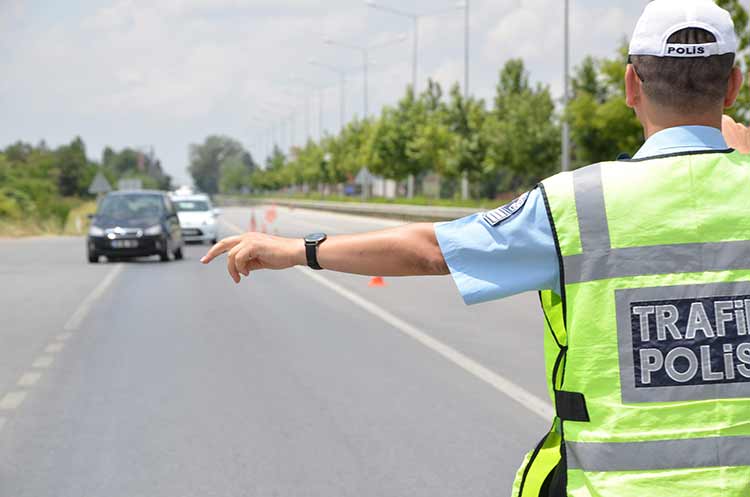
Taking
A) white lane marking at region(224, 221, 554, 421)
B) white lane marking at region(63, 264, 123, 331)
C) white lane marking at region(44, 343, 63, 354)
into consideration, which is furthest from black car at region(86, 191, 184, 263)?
white lane marking at region(44, 343, 63, 354)

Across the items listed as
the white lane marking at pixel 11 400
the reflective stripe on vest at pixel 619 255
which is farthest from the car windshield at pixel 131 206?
the reflective stripe on vest at pixel 619 255

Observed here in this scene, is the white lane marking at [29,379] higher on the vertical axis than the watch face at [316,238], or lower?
lower

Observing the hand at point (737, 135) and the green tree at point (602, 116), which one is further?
the green tree at point (602, 116)

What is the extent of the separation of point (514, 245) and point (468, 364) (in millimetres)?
8264

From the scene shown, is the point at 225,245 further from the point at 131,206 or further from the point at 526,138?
the point at 526,138

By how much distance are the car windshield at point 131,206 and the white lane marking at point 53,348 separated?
52.4 ft

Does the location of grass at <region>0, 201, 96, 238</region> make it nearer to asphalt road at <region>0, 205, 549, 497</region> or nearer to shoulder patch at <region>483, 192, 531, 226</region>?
asphalt road at <region>0, 205, 549, 497</region>

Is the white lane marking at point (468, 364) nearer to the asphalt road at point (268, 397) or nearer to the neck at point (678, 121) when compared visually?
the asphalt road at point (268, 397)

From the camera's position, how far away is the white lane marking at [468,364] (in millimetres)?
8492

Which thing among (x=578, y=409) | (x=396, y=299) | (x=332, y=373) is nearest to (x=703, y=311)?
(x=578, y=409)

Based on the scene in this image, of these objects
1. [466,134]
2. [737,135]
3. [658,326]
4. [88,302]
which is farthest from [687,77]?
[466,134]

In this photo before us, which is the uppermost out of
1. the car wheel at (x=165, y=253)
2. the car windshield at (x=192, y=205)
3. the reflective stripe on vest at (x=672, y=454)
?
the reflective stripe on vest at (x=672, y=454)

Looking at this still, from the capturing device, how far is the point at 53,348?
39.8ft

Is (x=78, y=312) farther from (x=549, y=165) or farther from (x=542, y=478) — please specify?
(x=549, y=165)
